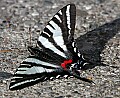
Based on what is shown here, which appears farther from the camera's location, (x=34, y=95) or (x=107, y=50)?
(x=107, y=50)

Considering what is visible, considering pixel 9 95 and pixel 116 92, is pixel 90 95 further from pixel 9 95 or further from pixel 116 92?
pixel 9 95

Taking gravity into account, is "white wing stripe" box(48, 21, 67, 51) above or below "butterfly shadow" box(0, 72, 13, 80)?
above

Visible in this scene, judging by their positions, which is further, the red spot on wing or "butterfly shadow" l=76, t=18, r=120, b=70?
"butterfly shadow" l=76, t=18, r=120, b=70

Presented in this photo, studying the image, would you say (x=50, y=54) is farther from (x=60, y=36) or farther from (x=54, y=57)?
(x=60, y=36)

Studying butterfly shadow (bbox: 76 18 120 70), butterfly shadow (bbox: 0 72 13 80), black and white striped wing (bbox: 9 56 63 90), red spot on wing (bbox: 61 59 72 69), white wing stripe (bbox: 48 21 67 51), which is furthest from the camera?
butterfly shadow (bbox: 76 18 120 70)

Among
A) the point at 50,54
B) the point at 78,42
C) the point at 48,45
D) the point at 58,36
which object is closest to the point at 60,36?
the point at 58,36

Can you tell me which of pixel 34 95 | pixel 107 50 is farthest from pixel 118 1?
pixel 34 95

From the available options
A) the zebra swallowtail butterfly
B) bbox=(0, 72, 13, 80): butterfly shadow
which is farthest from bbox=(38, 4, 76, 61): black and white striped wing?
bbox=(0, 72, 13, 80): butterfly shadow

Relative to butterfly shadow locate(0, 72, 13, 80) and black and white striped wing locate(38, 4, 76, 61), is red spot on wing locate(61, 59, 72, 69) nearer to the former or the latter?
black and white striped wing locate(38, 4, 76, 61)

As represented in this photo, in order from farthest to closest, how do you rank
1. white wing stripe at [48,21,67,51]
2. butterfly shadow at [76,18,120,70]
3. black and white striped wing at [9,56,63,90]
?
butterfly shadow at [76,18,120,70] → white wing stripe at [48,21,67,51] → black and white striped wing at [9,56,63,90]
